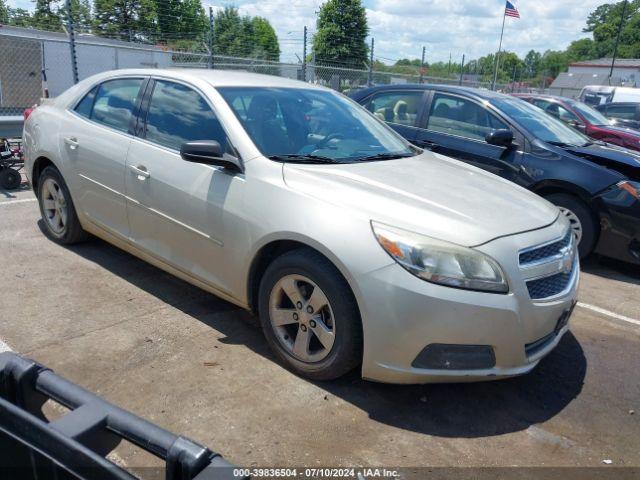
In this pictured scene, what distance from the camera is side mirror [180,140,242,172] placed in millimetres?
3189

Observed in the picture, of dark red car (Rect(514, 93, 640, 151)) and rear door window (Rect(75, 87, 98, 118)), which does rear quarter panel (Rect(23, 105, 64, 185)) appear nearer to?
rear door window (Rect(75, 87, 98, 118))

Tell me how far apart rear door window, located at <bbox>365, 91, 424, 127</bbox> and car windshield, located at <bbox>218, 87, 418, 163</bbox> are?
246cm

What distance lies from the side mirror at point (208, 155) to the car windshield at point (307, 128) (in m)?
0.21

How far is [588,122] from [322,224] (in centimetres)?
924

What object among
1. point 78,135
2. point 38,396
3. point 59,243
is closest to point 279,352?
point 38,396

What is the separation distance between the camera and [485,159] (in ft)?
19.6

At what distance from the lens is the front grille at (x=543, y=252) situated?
9.25ft

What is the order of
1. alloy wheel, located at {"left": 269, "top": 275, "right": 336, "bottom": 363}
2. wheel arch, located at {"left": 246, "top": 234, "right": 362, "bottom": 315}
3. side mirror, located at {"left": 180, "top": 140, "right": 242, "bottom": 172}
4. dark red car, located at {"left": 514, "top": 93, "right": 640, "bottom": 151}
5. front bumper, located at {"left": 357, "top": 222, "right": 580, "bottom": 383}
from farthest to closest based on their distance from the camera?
dark red car, located at {"left": 514, "top": 93, "right": 640, "bottom": 151} < side mirror, located at {"left": 180, "top": 140, "right": 242, "bottom": 172} < alloy wheel, located at {"left": 269, "top": 275, "right": 336, "bottom": 363} < wheel arch, located at {"left": 246, "top": 234, "right": 362, "bottom": 315} < front bumper, located at {"left": 357, "top": 222, "right": 580, "bottom": 383}

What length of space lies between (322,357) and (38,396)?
1.66m

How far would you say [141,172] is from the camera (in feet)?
12.3

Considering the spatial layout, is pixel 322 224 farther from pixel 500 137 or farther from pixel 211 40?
pixel 211 40

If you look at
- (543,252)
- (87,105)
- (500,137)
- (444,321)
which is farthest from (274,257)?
(500,137)

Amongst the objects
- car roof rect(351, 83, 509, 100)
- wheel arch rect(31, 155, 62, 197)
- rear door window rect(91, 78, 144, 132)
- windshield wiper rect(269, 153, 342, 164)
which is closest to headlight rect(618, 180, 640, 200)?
car roof rect(351, 83, 509, 100)

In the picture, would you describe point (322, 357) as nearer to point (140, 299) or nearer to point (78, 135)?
point (140, 299)
